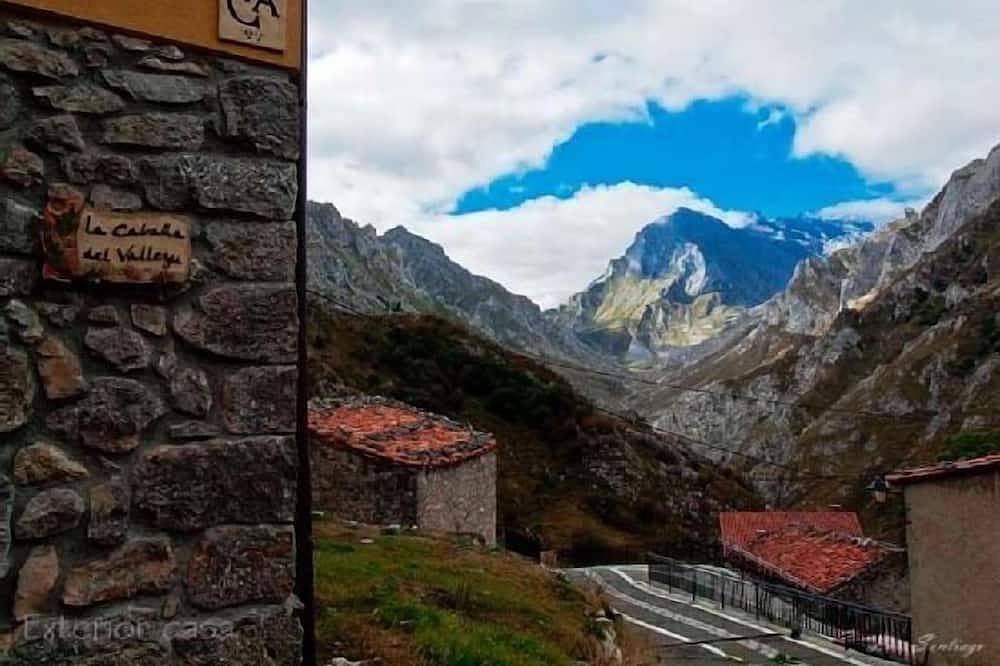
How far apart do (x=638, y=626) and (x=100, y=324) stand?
53.7 ft

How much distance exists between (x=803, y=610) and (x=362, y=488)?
1140 centimetres

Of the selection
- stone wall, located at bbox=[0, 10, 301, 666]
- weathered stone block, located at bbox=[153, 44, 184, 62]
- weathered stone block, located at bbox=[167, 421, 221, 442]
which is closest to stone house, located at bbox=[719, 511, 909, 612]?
stone wall, located at bbox=[0, 10, 301, 666]

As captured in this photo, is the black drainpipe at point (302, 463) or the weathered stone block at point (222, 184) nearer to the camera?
the weathered stone block at point (222, 184)

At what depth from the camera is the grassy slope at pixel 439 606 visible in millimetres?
6562

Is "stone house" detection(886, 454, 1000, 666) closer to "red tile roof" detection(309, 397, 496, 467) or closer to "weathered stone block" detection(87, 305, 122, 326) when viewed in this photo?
"red tile roof" detection(309, 397, 496, 467)

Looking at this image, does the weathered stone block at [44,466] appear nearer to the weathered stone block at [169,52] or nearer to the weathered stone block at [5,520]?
the weathered stone block at [5,520]

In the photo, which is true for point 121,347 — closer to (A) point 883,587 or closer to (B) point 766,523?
(A) point 883,587

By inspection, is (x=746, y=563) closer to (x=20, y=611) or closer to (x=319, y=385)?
(x=319, y=385)

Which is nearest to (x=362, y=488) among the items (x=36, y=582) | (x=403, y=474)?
(x=403, y=474)

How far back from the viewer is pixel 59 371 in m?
3.15

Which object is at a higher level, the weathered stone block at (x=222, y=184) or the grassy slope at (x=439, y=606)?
the weathered stone block at (x=222, y=184)

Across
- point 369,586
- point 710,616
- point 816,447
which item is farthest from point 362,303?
point 369,586

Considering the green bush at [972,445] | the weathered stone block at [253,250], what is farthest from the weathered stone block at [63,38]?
the green bush at [972,445]

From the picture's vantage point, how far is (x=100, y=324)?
3.23 meters
